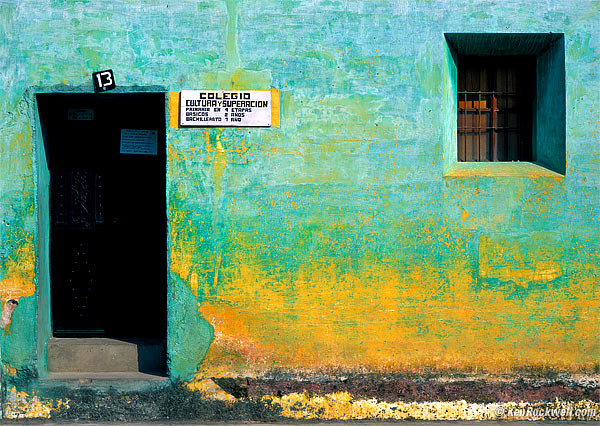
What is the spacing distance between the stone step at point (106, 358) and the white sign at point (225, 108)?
A: 6.53 ft

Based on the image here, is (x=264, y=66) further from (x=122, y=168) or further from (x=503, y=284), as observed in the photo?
(x=503, y=284)

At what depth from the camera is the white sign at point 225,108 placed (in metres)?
5.22

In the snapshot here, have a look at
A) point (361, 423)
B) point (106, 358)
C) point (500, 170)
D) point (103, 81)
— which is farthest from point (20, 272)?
point (500, 170)

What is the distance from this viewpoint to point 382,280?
525 cm

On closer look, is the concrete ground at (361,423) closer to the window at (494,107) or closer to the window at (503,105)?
the window at (503,105)

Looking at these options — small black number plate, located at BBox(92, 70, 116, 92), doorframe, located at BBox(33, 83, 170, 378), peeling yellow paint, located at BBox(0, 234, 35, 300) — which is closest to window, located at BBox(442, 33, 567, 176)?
doorframe, located at BBox(33, 83, 170, 378)

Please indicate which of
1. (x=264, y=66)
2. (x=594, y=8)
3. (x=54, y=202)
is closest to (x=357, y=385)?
(x=264, y=66)

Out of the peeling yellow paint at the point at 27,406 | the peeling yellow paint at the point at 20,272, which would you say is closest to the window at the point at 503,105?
the peeling yellow paint at the point at 20,272

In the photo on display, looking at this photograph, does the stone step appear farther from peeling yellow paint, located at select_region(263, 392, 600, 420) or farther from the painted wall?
peeling yellow paint, located at select_region(263, 392, 600, 420)

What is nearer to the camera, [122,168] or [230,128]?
[230,128]

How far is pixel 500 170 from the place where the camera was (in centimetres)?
539

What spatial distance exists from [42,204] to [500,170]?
3905mm

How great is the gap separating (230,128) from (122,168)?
1255mm

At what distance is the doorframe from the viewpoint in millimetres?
5227
